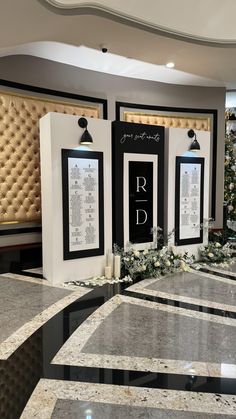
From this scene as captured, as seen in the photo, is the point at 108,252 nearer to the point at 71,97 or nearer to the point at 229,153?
the point at 71,97

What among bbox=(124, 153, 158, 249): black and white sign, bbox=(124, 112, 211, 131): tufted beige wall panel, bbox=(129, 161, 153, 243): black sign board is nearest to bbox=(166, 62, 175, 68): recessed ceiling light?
bbox=(124, 112, 211, 131): tufted beige wall panel

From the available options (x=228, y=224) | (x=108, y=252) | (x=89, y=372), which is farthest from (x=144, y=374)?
(x=228, y=224)

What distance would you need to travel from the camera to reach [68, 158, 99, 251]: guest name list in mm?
4668

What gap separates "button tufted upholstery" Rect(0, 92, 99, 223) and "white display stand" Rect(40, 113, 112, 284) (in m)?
0.93

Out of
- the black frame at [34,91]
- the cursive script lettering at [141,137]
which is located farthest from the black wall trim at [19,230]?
the cursive script lettering at [141,137]

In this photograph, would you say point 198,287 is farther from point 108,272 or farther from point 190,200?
point 190,200

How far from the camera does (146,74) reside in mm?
6410

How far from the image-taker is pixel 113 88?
21.1 ft

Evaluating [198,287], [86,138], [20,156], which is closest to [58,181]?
[86,138]

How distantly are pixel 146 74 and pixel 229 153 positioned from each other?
9.73ft

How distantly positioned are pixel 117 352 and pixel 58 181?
258cm

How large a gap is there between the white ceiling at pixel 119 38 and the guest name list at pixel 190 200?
1854 millimetres

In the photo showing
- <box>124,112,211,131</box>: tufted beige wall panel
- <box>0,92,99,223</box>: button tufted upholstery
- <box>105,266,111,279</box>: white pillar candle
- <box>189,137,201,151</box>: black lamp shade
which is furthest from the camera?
<box>124,112,211,131</box>: tufted beige wall panel

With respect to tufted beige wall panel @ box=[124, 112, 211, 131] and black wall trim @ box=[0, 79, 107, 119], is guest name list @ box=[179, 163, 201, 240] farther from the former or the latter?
black wall trim @ box=[0, 79, 107, 119]
